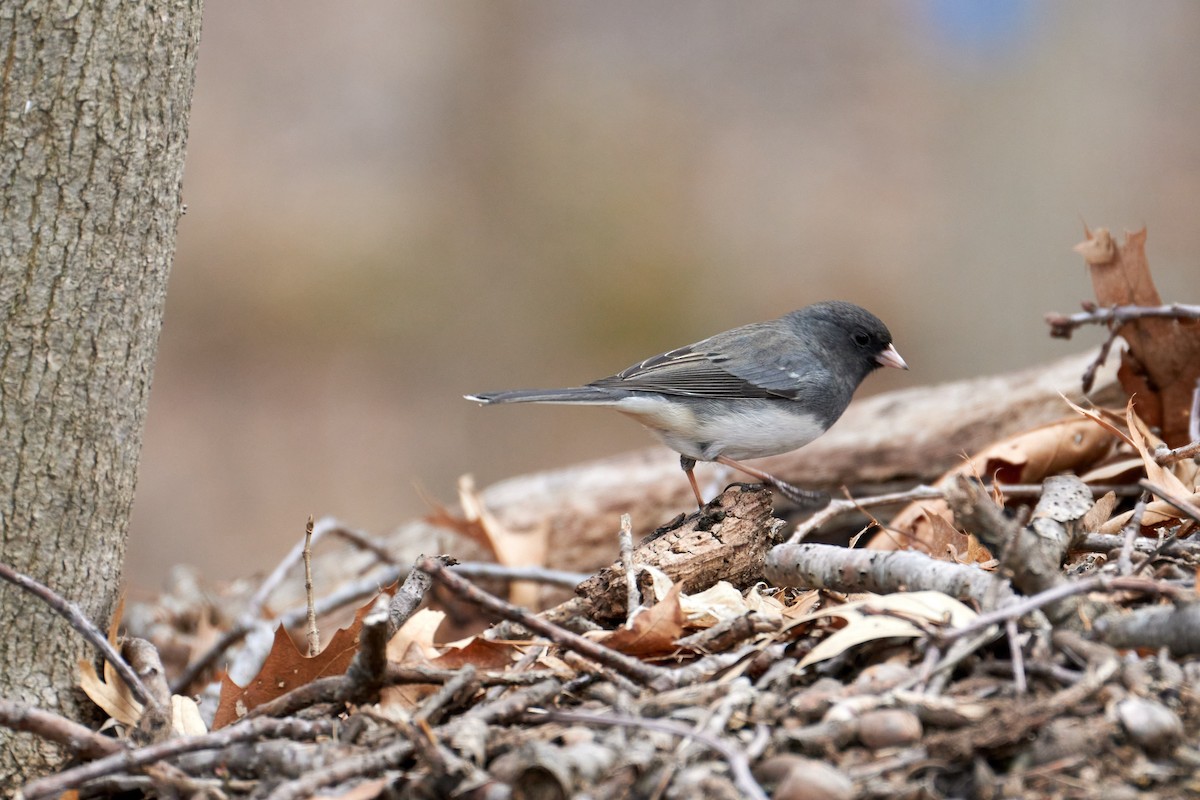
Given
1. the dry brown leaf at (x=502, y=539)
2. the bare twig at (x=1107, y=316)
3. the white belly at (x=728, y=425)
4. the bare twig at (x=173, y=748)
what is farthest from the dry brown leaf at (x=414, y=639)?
the bare twig at (x=1107, y=316)

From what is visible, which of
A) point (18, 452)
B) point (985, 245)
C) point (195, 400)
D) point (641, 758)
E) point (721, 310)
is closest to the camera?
point (641, 758)

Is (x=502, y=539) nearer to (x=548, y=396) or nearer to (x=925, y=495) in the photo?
(x=548, y=396)

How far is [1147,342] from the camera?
3830mm

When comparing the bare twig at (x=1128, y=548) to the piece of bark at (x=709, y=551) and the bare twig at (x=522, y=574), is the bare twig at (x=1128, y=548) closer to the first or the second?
the piece of bark at (x=709, y=551)

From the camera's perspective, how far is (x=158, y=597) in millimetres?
4672

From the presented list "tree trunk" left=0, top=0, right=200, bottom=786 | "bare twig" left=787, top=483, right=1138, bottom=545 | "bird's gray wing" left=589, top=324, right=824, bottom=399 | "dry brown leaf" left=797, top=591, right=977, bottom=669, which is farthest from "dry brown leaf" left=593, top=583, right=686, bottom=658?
"bird's gray wing" left=589, top=324, right=824, bottom=399

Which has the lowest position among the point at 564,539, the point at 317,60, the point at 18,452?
the point at 564,539

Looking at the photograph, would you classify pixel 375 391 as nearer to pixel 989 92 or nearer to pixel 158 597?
pixel 158 597

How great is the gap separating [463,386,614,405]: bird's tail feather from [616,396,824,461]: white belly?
3.0 inches

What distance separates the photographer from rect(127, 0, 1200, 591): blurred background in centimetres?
902

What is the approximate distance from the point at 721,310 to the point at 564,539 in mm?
5235

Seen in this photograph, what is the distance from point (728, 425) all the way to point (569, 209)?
6407 millimetres

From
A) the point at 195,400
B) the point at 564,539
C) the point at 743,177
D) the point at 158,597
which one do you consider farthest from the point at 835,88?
the point at 158,597

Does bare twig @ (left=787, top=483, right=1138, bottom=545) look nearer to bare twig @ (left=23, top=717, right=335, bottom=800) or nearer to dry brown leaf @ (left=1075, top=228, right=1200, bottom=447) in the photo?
dry brown leaf @ (left=1075, top=228, right=1200, bottom=447)
